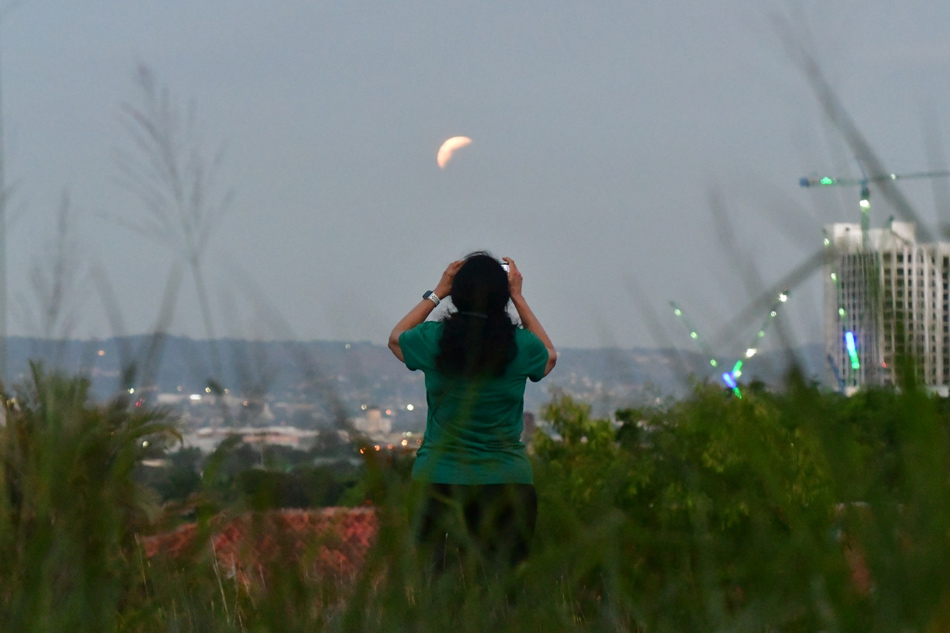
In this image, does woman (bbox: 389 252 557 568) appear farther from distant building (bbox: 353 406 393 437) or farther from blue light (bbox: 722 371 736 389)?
distant building (bbox: 353 406 393 437)

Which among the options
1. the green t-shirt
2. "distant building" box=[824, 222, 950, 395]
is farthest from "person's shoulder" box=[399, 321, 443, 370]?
"distant building" box=[824, 222, 950, 395]

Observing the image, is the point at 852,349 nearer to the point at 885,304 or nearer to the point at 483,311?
the point at 885,304

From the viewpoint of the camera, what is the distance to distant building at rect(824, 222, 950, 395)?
77 cm

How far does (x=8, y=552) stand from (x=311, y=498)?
623 mm

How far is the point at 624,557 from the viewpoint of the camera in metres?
1.21

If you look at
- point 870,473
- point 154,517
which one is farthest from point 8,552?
point 870,473

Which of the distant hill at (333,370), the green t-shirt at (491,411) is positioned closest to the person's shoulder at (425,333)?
the green t-shirt at (491,411)

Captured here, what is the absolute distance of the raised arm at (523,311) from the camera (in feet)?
9.01

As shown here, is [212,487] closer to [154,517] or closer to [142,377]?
[142,377]

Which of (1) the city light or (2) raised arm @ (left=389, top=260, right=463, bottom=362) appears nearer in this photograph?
(1) the city light

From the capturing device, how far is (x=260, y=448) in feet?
3.02

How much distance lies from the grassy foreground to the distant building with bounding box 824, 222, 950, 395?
4 cm

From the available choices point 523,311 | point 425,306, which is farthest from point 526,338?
point 425,306

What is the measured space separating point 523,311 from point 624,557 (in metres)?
1.73
